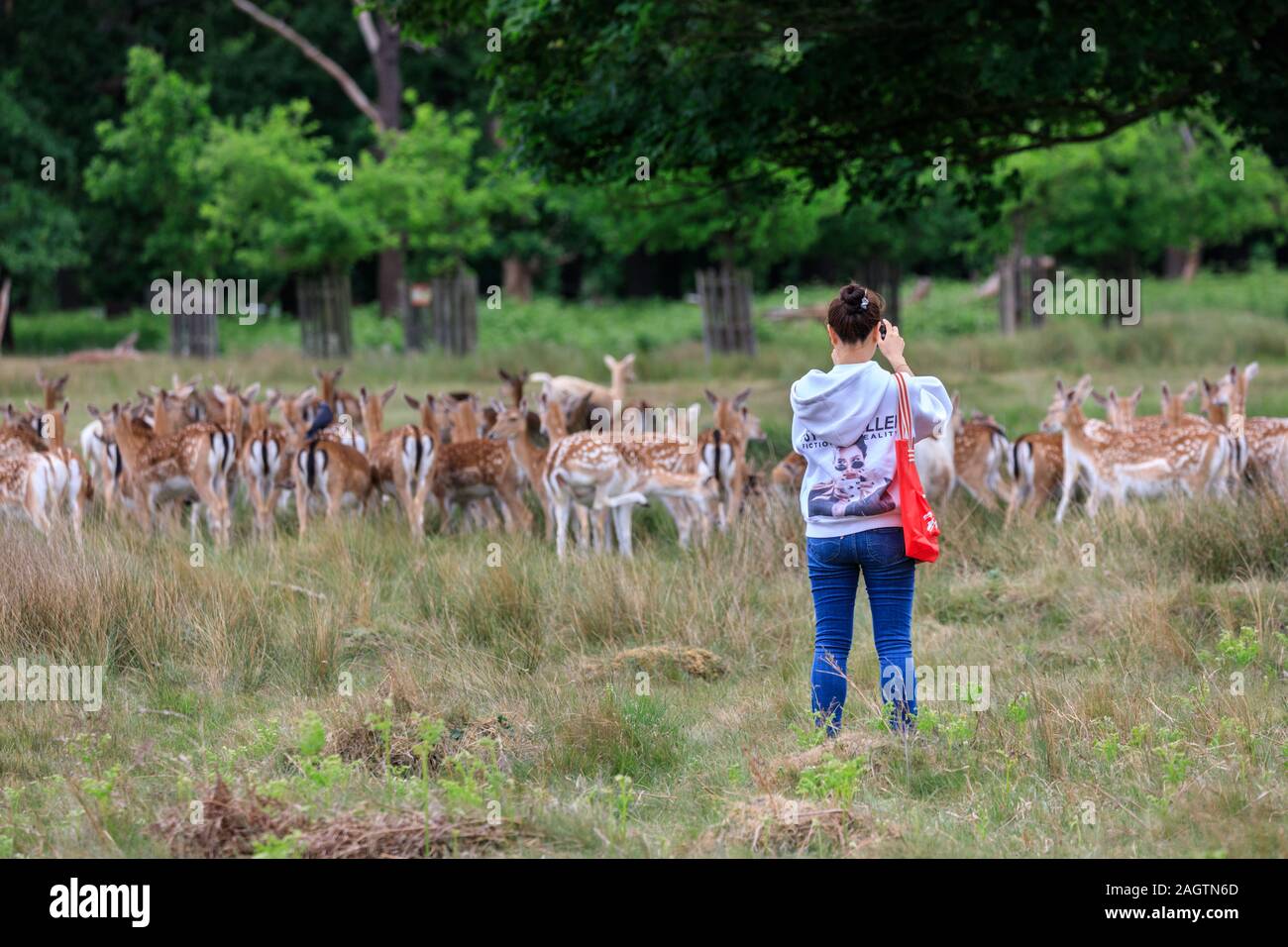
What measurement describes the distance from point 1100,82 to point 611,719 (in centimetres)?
871

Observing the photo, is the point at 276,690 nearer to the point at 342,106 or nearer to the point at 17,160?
the point at 17,160

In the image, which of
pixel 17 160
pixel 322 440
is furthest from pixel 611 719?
pixel 17 160

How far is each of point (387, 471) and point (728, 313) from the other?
12799mm

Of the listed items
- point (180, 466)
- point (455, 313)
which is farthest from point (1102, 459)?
point (455, 313)

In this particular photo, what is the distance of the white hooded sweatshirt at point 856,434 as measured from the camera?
5609 mm

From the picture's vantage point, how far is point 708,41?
12.3 metres

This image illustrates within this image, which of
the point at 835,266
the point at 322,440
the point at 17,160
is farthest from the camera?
the point at 835,266

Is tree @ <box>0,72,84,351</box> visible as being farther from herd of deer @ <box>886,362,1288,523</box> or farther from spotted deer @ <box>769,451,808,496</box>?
herd of deer @ <box>886,362,1288,523</box>

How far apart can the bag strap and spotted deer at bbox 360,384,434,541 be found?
17.9ft

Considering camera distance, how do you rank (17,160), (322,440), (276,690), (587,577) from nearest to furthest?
(276,690), (587,577), (322,440), (17,160)

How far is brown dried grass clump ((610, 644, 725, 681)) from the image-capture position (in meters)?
7.42

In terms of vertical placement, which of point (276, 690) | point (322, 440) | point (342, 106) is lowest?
point (276, 690)

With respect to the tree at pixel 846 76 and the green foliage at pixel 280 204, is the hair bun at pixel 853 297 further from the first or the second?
the green foliage at pixel 280 204

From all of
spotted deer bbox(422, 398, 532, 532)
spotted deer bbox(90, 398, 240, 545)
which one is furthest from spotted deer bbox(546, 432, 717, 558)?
spotted deer bbox(90, 398, 240, 545)
